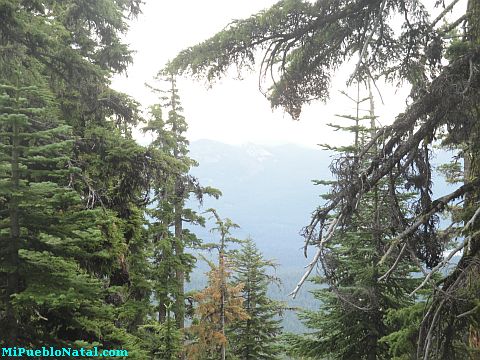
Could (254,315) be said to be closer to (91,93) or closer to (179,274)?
(179,274)

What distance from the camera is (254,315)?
21.6 meters

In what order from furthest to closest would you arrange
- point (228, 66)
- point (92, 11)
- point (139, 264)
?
point (139, 264), point (92, 11), point (228, 66)

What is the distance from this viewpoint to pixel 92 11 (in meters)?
8.41

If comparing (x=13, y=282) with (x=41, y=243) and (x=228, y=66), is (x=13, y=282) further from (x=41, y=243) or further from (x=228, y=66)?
(x=228, y=66)

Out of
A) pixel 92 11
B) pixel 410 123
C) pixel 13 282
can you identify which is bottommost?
pixel 13 282

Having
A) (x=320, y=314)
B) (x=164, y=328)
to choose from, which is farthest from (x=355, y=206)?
(x=164, y=328)

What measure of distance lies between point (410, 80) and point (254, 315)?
18640mm

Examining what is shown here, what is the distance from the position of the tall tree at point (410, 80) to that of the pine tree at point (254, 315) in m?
15.6

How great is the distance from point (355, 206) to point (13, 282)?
3.53 meters

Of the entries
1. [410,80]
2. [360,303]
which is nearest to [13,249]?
[410,80]

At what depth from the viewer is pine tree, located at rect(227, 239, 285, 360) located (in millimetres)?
20922

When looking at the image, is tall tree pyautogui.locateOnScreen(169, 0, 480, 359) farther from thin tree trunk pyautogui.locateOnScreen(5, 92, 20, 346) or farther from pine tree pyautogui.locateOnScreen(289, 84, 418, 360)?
pine tree pyautogui.locateOnScreen(289, 84, 418, 360)

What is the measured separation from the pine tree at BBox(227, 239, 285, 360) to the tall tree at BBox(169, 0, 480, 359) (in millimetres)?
15553

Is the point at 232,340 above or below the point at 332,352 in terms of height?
above
